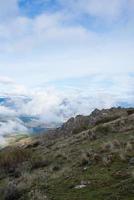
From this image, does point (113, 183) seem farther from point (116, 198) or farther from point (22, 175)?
point (22, 175)

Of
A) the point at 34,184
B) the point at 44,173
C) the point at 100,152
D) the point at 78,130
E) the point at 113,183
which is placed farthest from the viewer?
the point at 78,130

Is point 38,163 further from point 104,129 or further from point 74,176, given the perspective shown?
point 104,129

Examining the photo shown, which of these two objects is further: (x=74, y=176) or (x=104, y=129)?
(x=104, y=129)

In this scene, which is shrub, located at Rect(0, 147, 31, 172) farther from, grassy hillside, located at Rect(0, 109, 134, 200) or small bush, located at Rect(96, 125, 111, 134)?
small bush, located at Rect(96, 125, 111, 134)

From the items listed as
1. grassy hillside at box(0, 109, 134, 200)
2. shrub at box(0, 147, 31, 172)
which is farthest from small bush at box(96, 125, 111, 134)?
shrub at box(0, 147, 31, 172)

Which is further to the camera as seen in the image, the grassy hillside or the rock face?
the rock face

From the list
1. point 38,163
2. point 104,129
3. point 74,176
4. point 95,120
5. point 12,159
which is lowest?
point 74,176

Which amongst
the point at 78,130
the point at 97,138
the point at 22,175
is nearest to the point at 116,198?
the point at 22,175

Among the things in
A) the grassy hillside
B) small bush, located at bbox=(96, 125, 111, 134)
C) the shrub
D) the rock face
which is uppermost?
the rock face

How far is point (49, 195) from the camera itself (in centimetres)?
1756

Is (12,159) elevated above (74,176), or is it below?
above

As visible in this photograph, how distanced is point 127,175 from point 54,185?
3896 mm

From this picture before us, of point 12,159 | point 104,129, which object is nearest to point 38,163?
point 12,159

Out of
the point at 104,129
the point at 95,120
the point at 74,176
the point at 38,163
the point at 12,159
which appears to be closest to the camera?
the point at 74,176
